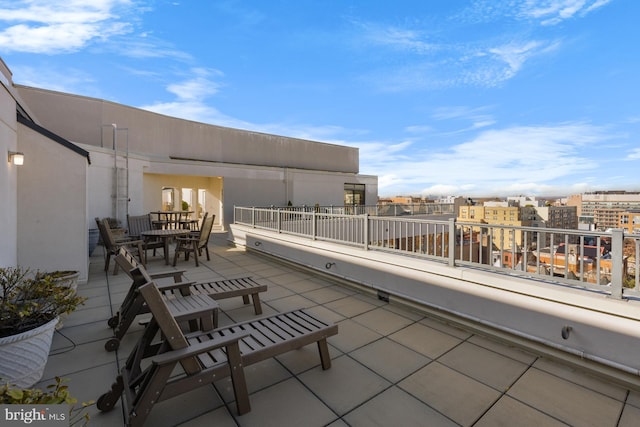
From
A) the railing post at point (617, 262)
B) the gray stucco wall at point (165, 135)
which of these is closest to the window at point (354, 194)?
the gray stucco wall at point (165, 135)

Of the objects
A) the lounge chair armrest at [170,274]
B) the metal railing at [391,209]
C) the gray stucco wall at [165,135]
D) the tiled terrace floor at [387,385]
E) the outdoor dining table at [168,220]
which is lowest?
the tiled terrace floor at [387,385]

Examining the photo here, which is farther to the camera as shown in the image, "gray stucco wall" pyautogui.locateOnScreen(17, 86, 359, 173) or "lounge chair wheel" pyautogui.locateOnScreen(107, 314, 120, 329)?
"gray stucco wall" pyautogui.locateOnScreen(17, 86, 359, 173)

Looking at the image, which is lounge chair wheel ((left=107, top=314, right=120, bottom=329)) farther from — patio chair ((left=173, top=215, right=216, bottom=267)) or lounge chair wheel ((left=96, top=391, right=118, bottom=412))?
patio chair ((left=173, top=215, right=216, bottom=267))

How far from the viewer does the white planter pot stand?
2051mm

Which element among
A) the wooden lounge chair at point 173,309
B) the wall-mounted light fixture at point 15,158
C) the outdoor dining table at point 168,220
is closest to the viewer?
the wooden lounge chair at point 173,309

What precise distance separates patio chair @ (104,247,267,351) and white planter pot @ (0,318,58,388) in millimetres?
640

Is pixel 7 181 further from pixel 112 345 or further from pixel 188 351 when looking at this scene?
pixel 188 351

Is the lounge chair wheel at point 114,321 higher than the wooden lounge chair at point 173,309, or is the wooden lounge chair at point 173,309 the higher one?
the wooden lounge chair at point 173,309

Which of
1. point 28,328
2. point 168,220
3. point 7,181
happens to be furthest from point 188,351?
point 168,220

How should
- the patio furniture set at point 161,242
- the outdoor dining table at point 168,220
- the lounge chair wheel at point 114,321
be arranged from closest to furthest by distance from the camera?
1. the lounge chair wheel at point 114,321
2. the patio furniture set at point 161,242
3. the outdoor dining table at point 168,220

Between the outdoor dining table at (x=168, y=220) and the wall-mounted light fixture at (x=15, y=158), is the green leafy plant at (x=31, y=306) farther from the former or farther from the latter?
the outdoor dining table at (x=168, y=220)

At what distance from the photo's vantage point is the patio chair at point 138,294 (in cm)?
281

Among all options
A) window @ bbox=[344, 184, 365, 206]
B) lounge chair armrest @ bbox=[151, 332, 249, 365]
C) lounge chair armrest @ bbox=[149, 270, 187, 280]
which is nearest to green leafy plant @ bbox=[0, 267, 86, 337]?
lounge chair armrest @ bbox=[149, 270, 187, 280]

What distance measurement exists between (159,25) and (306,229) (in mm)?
6721
